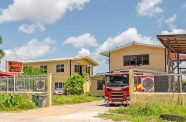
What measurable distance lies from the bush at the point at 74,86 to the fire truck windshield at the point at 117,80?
72.2 ft

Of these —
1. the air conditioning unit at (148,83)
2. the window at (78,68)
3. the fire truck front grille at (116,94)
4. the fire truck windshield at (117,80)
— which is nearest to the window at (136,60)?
the window at (78,68)

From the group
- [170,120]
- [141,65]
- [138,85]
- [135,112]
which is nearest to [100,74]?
[141,65]

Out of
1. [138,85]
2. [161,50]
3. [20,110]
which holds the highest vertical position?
[161,50]

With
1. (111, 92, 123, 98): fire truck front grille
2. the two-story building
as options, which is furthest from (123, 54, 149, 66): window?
(111, 92, 123, 98): fire truck front grille

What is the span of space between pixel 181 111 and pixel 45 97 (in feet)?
32.9

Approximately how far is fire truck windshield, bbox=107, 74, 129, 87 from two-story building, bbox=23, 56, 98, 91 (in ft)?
96.9

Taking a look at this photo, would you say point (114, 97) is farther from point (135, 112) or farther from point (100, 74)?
point (100, 74)

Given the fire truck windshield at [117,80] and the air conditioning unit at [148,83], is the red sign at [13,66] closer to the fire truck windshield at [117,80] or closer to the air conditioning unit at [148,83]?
the fire truck windshield at [117,80]

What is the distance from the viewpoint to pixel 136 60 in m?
43.0

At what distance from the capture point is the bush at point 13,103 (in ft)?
77.7

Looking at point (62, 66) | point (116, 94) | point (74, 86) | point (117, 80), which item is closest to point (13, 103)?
point (116, 94)

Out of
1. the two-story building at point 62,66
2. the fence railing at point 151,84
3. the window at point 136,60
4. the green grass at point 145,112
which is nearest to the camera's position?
the green grass at point 145,112

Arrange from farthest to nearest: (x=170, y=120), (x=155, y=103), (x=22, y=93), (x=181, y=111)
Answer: (x=22, y=93), (x=155, y=103), (x=181, y=111), (x=170, y=120)

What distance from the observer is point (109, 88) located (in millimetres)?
25016
